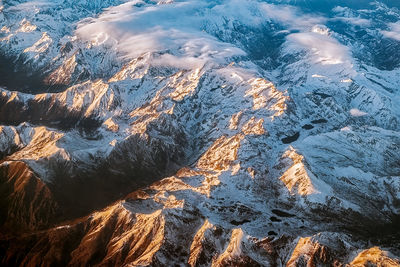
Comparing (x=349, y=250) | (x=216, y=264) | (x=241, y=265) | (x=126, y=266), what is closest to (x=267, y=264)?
(x=241, y=265)

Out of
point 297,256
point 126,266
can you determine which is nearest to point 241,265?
point 297,256

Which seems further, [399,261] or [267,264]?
[267,264]

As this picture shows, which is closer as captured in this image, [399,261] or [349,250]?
[399,261]

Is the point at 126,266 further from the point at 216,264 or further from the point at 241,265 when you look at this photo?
the point at 241,265

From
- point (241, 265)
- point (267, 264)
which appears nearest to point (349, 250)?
point (267, 264)

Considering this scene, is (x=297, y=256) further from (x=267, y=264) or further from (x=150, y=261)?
(x=150, y=261)

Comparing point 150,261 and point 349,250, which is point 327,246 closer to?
point 349,250
